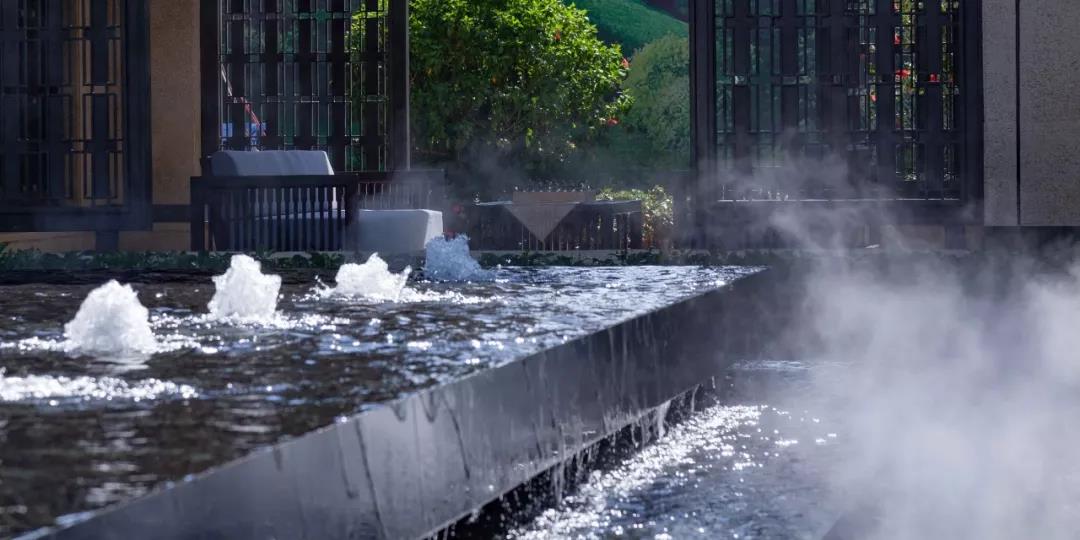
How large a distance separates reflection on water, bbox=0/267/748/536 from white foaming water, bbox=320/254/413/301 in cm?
7

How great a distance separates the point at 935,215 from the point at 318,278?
5737mm

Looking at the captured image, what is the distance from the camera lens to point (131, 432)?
6.63 feet

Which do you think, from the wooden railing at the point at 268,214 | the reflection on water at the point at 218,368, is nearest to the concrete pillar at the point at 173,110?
the wooden railing at the point at 268,214

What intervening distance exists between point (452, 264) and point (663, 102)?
30.2 metres

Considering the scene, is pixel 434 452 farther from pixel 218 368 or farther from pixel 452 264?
pixel 452 264

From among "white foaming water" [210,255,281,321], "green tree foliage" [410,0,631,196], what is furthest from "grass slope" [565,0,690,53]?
"white foaming water" [210,255,281,321]

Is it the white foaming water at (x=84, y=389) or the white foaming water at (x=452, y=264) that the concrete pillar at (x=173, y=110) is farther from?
the white foaming water at (x=84, y=389)

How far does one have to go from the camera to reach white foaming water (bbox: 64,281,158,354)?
120 inches

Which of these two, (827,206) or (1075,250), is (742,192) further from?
(1075,250)

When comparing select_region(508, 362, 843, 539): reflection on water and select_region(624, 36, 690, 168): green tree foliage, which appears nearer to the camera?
select_region(508, 362, 843, 539): reflection on water

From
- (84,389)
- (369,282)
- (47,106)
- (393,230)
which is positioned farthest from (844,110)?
(84,389)

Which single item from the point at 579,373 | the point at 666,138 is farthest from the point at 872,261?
the point at 666,138

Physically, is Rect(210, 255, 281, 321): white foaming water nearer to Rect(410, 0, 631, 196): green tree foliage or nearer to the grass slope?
Rect(410, 0, 631, 196): green tree foliage

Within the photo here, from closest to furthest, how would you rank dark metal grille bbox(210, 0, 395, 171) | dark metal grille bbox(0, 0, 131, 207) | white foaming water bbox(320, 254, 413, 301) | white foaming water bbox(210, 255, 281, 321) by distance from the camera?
white foaming water bbox(210, 255, 281, 321)
white foaming water bbox(320, 254, 413, 301)
dark metal grille bbox(0, 0, 131, 207)
dark metal grille bbox(210, 0, 395, 171)
